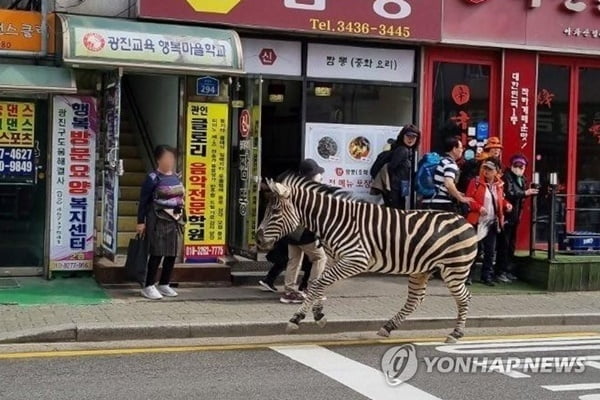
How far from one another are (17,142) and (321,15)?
426cm

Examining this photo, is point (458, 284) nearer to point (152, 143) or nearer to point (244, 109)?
point (244, 109)

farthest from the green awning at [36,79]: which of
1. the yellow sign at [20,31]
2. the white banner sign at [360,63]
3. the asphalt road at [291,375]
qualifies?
the asphalt road at [291,375]

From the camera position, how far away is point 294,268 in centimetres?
1022

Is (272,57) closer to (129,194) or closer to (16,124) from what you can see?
(129,194)

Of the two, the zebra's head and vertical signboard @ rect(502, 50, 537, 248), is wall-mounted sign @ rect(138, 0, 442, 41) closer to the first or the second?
vertical signboard @ rect(502, 50, 537, 248)

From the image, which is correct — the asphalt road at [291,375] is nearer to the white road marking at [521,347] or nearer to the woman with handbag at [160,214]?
the white road marking at [521,347]

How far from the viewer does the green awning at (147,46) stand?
392 inches

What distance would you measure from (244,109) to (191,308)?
2.90 m

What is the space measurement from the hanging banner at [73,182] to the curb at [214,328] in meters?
2.71

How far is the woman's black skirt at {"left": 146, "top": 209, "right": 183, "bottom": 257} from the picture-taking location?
996 cm

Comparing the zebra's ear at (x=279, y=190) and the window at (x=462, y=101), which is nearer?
the zebra's ear at (x=279, y=190)

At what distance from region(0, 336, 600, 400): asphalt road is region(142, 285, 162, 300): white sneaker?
2029 millimetres

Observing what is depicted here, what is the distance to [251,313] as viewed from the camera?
9414 mm

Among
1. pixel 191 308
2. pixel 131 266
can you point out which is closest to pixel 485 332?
pixel 191 308
